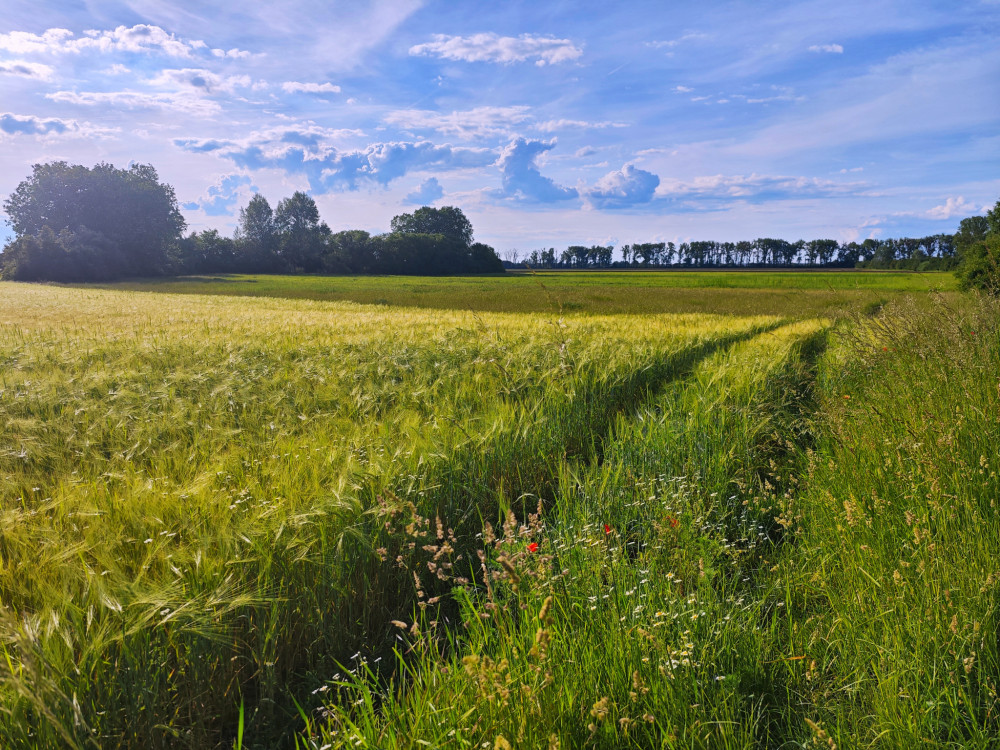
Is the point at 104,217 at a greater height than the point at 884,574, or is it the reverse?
the point at 104,217

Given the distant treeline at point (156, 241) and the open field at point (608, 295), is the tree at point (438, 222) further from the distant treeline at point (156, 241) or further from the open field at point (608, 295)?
the open field at point (608, 295)

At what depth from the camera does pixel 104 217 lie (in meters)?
64.6

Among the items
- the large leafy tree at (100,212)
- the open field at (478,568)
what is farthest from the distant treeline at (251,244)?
the open field at (478,568)

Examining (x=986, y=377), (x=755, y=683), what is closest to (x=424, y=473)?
(x=755, y=683)

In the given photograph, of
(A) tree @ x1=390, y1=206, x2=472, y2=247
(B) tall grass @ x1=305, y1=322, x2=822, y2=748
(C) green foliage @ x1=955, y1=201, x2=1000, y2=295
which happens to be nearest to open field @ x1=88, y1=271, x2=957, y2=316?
(C) green foliage @ x1=955, y1=201, x2=1000, y2=295

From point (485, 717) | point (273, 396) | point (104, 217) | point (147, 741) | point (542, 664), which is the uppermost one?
point (104, 217)

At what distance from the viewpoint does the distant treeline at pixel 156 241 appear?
54406 mm

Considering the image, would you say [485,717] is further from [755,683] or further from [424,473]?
[424,473]

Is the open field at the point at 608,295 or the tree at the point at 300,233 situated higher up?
the tree at the point at 300,233

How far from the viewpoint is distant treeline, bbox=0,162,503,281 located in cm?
5441

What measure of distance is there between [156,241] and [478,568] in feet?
249

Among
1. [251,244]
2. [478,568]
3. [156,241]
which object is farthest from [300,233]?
[478,568]

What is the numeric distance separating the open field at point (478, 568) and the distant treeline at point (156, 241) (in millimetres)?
35491

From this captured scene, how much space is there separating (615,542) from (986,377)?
339cm
